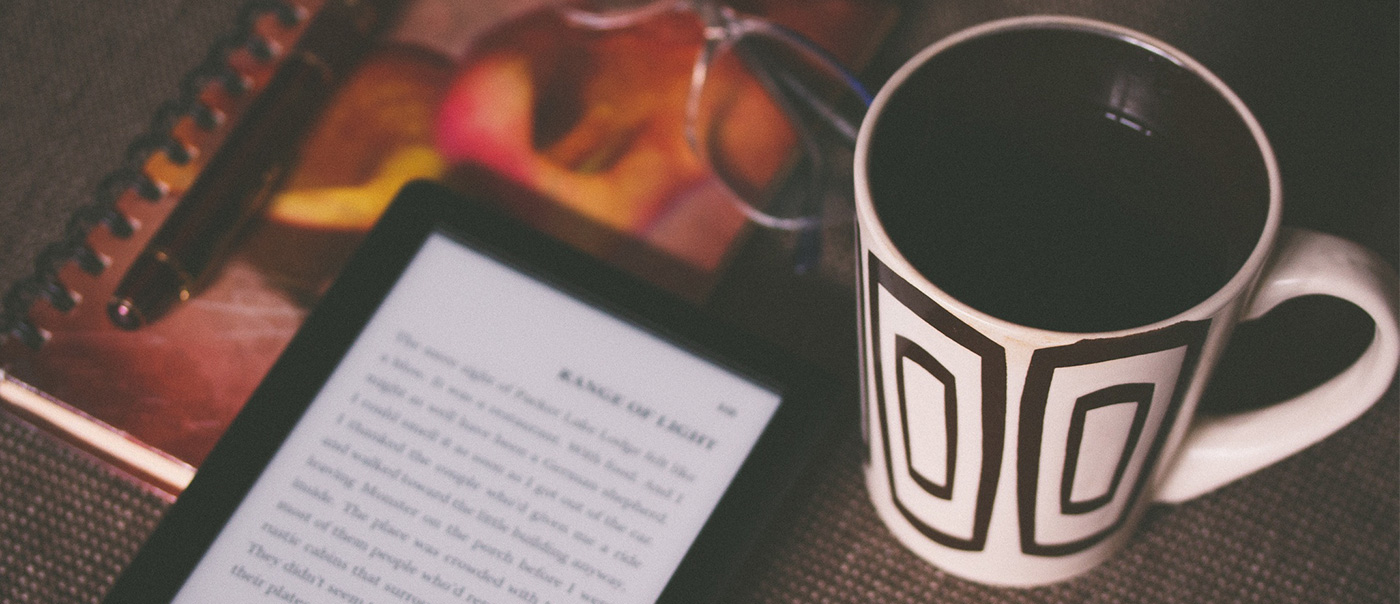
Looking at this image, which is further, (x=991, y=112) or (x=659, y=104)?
(x=659, y=104)

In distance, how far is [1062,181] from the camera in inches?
10.3

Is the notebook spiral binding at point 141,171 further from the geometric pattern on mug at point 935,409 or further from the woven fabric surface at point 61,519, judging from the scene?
the geometric pattern on mug at point 935,409

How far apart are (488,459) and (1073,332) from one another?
0.16 meters

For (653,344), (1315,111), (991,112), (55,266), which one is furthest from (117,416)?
(1315,111)

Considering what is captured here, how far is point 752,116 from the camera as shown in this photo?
1.18 ft

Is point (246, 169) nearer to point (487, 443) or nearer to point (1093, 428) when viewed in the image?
point (487, 443)

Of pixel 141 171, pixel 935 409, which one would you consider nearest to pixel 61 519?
pixel 141 171

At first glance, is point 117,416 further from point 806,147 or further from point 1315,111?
point 1315,111

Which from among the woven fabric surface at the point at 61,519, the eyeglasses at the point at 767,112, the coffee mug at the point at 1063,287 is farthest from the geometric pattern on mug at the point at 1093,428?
the woven fabric surface at the point at 61,519

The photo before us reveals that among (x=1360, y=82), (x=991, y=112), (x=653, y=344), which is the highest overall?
(x=1360, y=82)

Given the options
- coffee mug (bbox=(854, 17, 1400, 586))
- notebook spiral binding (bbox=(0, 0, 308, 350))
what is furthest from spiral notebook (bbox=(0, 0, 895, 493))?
coffee mug (bbox=(854, 17, 1400, 586))

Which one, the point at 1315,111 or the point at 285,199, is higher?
the point at 1315,111

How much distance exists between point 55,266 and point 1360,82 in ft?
1.47

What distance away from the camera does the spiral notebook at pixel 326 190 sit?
31 cm
